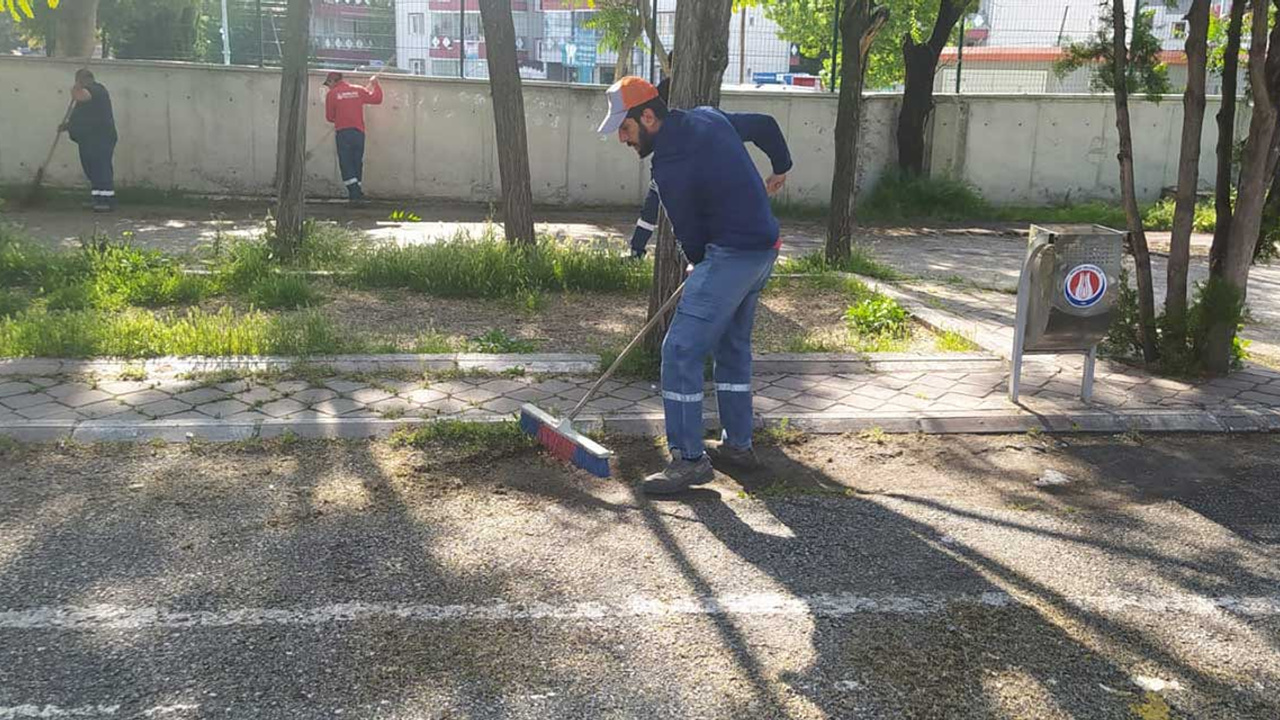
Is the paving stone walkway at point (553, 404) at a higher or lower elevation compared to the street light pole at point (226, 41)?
lower

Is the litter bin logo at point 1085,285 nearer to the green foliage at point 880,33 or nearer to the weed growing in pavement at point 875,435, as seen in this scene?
the weed growing in pavement at point 875,435

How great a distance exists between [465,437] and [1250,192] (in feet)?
16.4

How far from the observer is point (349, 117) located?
50.6 feet

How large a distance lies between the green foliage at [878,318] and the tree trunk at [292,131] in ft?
16.5

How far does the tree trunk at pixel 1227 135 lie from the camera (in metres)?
6.91

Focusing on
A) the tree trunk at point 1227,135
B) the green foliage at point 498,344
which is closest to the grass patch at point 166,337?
the green foliage at point 498,344

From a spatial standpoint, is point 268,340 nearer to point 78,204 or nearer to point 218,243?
point 218,243

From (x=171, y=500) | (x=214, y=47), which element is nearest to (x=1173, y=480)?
(x=171, y=500)

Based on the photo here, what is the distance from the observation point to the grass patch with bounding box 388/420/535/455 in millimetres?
5449

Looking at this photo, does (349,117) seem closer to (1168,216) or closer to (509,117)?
(509,117)

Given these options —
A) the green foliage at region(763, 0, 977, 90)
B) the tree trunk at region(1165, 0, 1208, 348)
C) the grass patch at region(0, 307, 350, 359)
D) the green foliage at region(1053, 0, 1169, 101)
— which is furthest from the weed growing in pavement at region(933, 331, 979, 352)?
the green foliage at region(763, 0, 977, 90)

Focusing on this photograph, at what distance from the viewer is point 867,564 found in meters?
4.21

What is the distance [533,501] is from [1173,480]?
120 inches

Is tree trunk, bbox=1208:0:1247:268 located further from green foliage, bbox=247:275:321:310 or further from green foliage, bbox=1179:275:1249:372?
green foliage, bbox=247:275:321:310
